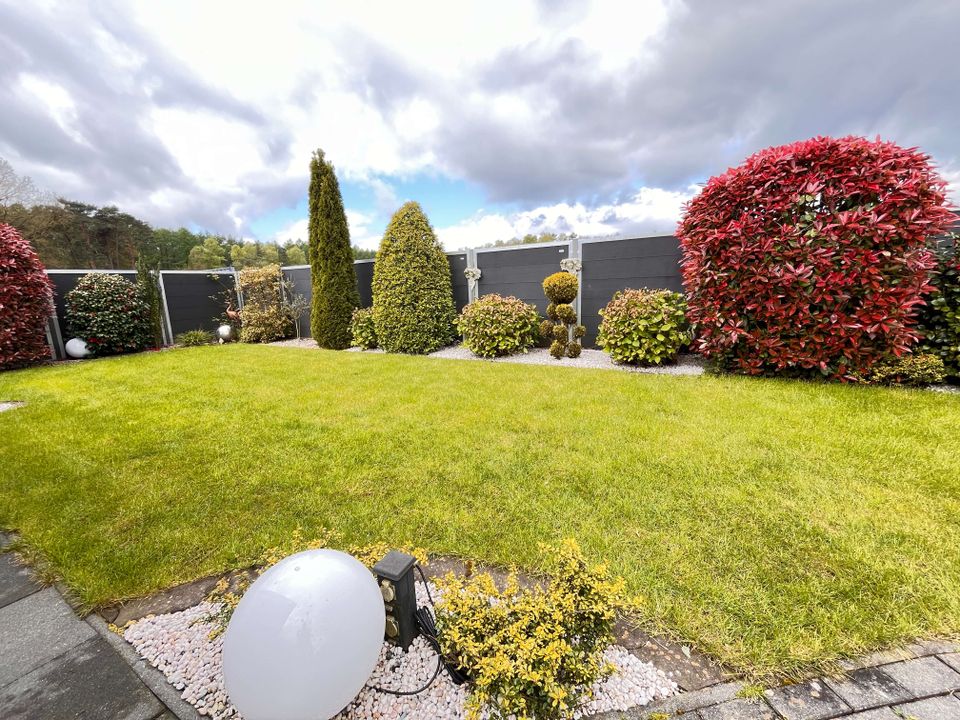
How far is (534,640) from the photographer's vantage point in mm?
1120

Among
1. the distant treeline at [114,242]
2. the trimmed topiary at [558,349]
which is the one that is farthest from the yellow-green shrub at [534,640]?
the distant treeline at [114,242]

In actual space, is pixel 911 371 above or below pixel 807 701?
A: above

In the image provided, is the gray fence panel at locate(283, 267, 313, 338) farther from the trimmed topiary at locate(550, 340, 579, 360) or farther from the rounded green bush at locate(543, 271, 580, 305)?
the trimmed topiary at locate(550, 340, 579, 360)

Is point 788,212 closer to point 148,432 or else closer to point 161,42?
point 148,432

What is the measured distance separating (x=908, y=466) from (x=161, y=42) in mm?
8535

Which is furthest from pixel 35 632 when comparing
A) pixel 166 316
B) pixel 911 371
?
pixel 166 316

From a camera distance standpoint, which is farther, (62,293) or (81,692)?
(62,293)

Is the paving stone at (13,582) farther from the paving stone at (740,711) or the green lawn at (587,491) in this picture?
the paving stone at (740,711)

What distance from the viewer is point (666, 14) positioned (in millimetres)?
4664

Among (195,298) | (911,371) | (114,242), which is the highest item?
(114,242)

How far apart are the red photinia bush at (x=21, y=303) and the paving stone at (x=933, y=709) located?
37.3 ft

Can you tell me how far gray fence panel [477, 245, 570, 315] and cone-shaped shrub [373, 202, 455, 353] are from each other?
971mm

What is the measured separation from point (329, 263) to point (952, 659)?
966 centimetres

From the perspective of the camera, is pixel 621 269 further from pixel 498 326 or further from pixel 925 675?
Result: pixel 925 675
